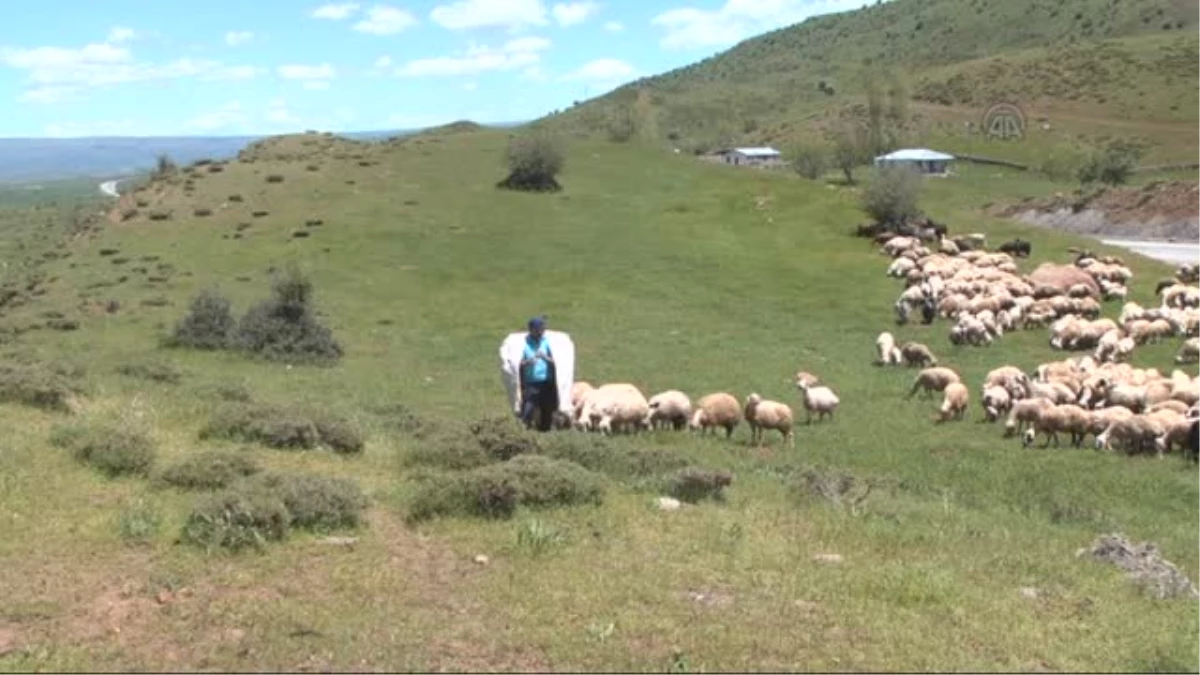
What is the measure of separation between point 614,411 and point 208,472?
36.6 ft

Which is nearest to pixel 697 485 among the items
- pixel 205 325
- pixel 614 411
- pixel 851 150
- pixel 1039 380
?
pixel 614 411

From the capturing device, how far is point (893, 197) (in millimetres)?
58406

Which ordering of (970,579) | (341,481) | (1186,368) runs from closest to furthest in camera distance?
(970,579) < (341,481) < (1186,368)

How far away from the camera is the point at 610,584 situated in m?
9.80

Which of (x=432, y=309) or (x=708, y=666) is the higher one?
(x=708, y=666)

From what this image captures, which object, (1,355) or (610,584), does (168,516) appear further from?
(1,355)

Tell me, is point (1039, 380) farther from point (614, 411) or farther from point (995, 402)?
point (614, 411)

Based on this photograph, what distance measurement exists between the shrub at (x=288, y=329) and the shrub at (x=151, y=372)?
22.4 ft

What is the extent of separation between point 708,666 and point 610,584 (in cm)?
186

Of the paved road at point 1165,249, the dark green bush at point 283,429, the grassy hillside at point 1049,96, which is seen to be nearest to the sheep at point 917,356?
the dark green bush at point 283,429

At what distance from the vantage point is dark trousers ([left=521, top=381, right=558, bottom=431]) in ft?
60.4

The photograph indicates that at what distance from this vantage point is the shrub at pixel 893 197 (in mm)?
58281

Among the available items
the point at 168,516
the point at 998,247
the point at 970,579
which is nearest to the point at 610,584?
the point at 970,579

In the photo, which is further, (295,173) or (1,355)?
(295,173)
